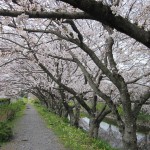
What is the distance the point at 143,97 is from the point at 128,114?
3.16 feet

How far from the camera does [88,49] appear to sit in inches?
336

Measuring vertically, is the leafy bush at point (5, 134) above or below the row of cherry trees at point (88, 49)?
below

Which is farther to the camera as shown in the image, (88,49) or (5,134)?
(5,134)

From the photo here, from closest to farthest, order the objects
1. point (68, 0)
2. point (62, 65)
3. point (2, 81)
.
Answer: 1. point (68, 0)
2. point (62, 65)
3. point (2, 81)

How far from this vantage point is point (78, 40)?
335 inches

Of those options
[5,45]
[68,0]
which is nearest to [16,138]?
[5,45]

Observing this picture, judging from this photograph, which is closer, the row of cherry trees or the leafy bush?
the row of cherry trees

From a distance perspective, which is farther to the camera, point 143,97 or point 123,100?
point 143,97

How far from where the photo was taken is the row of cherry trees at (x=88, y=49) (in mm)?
4645

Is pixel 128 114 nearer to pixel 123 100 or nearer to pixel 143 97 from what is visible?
pixel 123 100

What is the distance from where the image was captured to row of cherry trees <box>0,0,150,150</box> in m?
4.64

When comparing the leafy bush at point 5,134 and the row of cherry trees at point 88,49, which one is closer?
the row of cherry trees at point 88,49

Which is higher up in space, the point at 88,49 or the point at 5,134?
the point at 88,49

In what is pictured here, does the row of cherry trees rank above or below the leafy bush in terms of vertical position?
above
